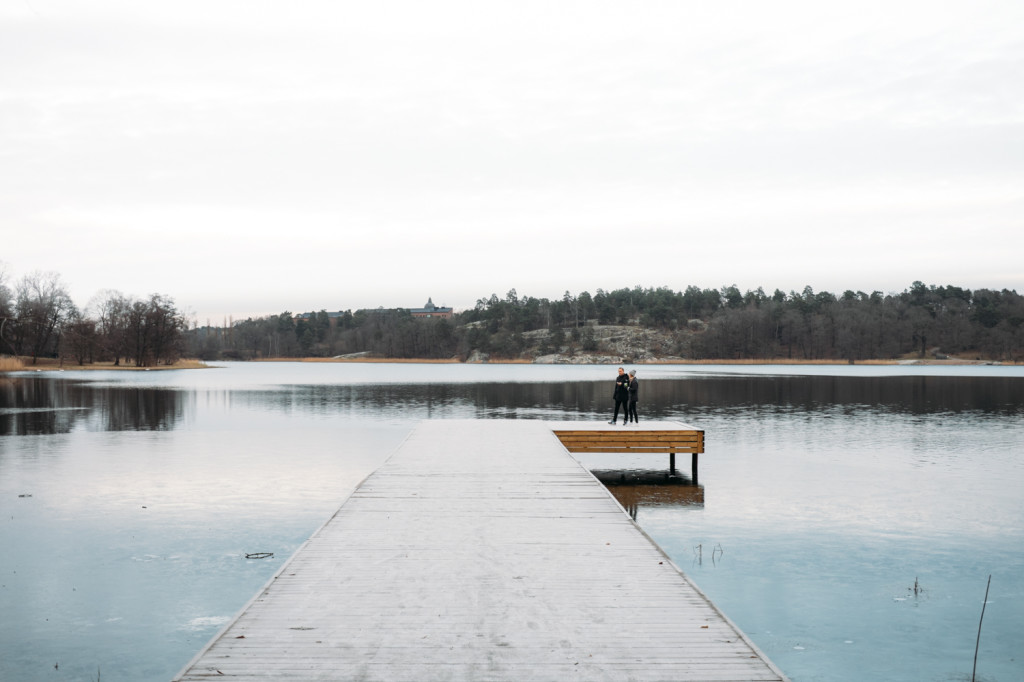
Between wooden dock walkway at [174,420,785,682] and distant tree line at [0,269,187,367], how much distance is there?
97958mm

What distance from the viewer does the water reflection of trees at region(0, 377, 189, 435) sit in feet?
89.7

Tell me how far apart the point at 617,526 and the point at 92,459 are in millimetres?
16279

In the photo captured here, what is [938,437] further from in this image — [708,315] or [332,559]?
[708,315]

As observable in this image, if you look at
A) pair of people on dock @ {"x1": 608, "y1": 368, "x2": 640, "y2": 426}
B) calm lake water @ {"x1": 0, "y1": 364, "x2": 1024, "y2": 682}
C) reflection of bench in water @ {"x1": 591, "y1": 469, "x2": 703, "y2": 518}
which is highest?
pair of people on dock @ {"x1": 608, "y1": 368, "x2": 640, "y2": 426}

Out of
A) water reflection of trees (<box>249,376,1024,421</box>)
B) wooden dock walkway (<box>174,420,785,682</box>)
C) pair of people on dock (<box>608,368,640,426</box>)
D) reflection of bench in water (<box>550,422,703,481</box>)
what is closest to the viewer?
wooden dock walkway (<box>174,420,785,682</box>)

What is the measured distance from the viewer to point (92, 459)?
1981cm

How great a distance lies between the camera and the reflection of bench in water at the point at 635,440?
1878cm

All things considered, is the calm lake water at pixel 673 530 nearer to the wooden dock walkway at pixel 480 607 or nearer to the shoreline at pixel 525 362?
the wooden dock walkway at pixel 480 607

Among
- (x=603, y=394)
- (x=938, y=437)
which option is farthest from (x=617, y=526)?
(x=603, y=394)

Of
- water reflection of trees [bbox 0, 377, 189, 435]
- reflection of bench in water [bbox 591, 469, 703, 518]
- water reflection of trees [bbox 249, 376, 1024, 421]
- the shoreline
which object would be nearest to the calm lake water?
reflection of bench in water [bbox 591, 469, 703, 518]

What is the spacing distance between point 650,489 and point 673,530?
4237 millimetres

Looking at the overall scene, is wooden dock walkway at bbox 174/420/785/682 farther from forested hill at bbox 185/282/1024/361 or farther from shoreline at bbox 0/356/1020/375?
forested hill at bbox 185/282/1024/361

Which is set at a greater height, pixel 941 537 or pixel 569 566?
pixel 569 566

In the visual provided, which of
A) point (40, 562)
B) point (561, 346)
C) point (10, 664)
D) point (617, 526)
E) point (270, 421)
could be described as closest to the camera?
point (10, 664)
